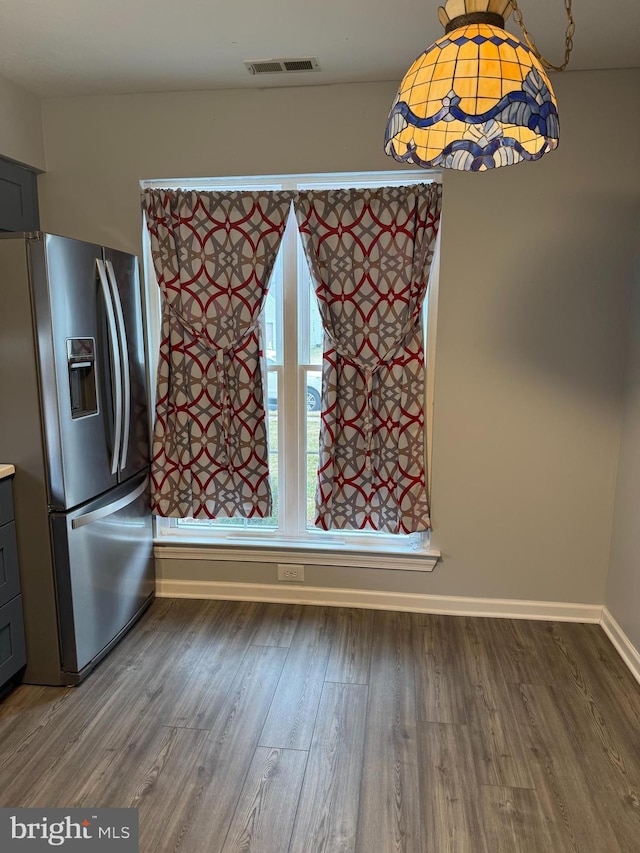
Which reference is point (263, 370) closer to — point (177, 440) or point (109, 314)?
point (177, 440)

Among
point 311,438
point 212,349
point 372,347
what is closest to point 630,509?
point 372,347

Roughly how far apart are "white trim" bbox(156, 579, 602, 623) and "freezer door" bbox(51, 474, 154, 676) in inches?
11.5

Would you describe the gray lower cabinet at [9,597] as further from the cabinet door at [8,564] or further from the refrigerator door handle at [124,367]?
the refrigerator door handle at [124,367]

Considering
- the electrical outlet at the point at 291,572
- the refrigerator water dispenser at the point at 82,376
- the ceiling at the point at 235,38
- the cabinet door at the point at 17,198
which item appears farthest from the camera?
the electrical outlet at the point at 291,572

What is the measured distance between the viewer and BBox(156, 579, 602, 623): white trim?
2920 mm

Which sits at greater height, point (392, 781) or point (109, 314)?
point (109, 314)

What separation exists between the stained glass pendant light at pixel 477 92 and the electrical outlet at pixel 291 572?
7.58 feet

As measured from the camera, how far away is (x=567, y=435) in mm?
2783

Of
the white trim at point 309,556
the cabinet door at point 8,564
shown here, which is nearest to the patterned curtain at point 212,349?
the white trim at point 309,556

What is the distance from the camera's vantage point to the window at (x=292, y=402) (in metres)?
2.86

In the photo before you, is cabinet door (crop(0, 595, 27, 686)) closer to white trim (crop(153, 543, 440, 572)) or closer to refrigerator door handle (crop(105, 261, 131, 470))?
refrigerator door handle (crop(105, 261, 131, 470))

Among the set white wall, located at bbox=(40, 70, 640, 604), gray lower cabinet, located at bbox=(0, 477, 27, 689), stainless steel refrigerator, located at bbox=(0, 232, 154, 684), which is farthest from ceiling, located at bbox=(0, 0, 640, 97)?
gray lower cabinet, located at bbox=(0, 477, 27, 689)

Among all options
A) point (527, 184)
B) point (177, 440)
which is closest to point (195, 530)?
point (177, 440)

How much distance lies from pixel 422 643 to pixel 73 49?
2.95 metres
